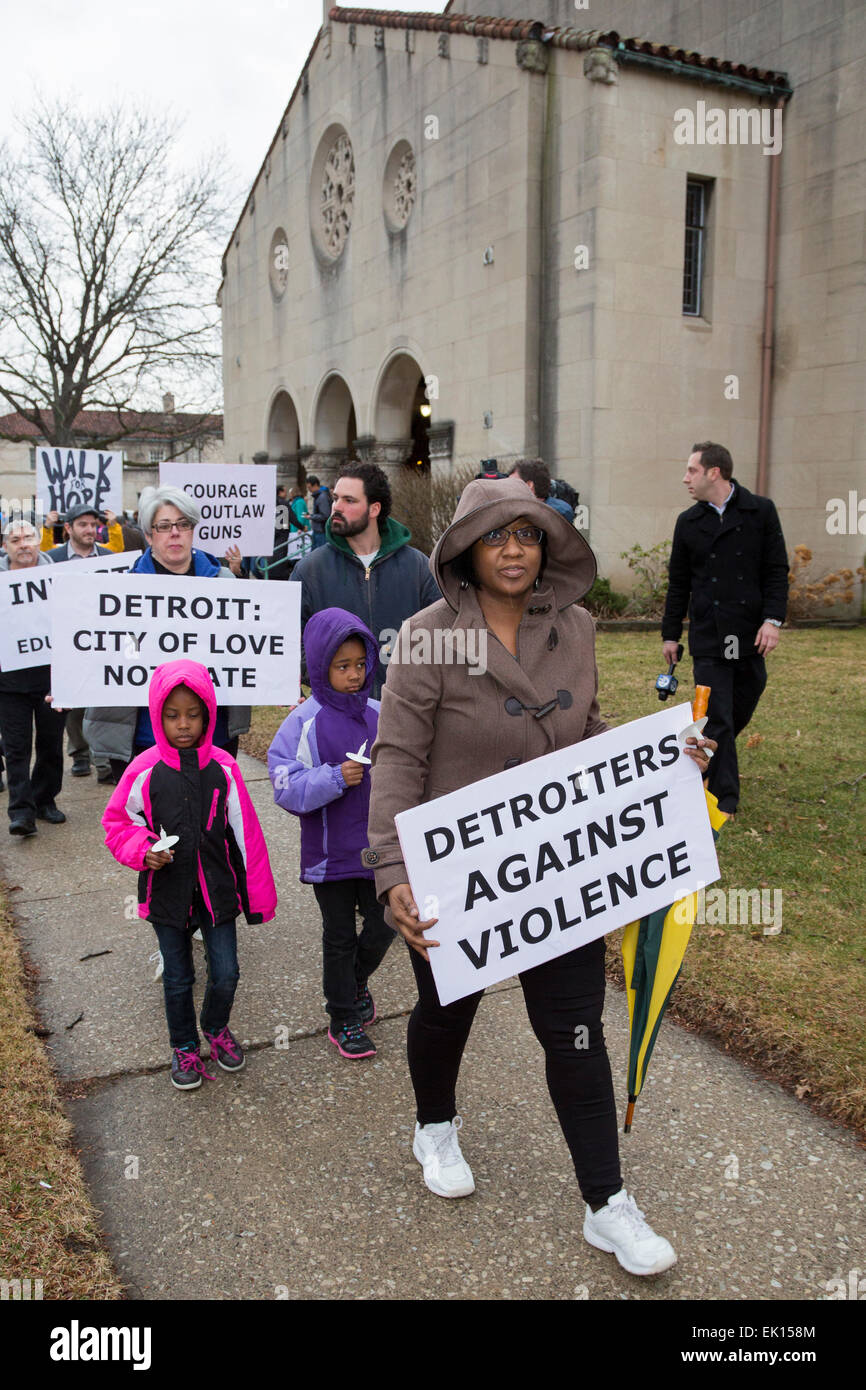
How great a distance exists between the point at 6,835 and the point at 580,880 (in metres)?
4.92

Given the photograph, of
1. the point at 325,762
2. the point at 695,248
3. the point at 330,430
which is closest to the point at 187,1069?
the point at 325,762

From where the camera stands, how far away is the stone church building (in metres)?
14.7

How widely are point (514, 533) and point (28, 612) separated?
473 centimetres

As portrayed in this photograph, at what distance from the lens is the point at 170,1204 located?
2891 mm

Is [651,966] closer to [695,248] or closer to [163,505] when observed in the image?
[163,505]

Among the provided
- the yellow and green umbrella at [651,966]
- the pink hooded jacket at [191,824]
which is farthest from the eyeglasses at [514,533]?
the pink hooded jacket at [191,824]

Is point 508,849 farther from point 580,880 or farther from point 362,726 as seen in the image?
point 362,726

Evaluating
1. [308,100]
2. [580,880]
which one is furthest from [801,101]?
[580,880]

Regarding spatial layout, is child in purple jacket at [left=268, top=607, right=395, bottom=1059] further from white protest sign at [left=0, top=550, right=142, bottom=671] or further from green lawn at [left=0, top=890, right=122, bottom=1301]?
white protest sign at [left=0, top=550, right=142, bottom=671]

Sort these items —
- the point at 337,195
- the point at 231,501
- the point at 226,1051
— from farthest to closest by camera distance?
Answer: the point at 337,195 → the point at 231,501 → the point at 226,1051

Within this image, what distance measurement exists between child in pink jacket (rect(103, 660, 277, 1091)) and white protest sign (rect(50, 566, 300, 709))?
1.16m

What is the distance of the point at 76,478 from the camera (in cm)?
1072

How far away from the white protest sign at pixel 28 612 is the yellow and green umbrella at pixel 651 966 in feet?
14.8

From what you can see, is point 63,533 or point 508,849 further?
point 63,533
